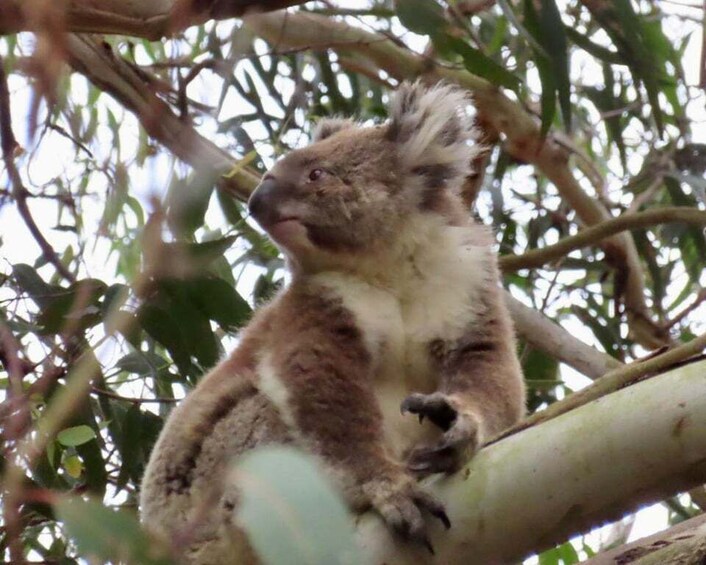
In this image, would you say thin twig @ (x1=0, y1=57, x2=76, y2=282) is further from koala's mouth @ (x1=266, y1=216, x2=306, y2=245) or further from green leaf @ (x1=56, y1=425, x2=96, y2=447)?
koala's mouth @ (x1=266, y1=216, x2=306, y2=245)

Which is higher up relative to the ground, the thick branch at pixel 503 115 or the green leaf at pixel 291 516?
the thick branch at pixel 503 115

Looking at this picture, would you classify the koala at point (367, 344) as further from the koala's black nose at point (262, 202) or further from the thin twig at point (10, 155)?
the thin twig at point (10, 155)

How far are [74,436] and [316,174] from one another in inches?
34.7

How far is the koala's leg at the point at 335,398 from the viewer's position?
190cm

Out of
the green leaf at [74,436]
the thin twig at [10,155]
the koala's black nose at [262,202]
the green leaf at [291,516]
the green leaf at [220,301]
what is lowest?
the green leaf at [291,516]

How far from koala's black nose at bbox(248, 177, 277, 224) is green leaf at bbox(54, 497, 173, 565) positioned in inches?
57.8

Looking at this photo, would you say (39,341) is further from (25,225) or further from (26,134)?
(26,134)

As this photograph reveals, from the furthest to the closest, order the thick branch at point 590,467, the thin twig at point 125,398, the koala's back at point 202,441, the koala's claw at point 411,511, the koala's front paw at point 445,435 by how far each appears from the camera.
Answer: the thin twig at point 125,398 → the koala's back at point 202,441 → the koala's front paw at point 445,435 → the koala's claw at point 411,511 → the thick branch at point 590,467

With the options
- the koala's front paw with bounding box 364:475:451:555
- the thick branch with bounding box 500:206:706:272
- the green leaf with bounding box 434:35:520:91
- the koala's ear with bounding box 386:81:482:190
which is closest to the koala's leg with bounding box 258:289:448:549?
the koala's front paw with bounding box 364:475:451:555

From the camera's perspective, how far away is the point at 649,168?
12.9 feet

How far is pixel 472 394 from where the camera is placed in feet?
7.07

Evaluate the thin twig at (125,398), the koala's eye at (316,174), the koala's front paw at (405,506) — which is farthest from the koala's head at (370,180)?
the koala's front paw at (405,506)

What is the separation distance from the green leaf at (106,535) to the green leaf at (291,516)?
9cm

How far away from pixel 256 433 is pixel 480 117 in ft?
5.89
